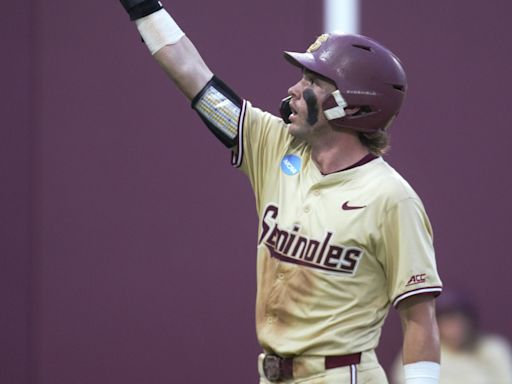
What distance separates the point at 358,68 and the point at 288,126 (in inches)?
12.0

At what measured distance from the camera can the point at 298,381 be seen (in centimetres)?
376

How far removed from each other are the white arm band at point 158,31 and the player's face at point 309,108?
0.44 meters

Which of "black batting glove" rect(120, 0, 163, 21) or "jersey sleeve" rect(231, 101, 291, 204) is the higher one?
"black batting glove" rect(120, 0, 163, 21)

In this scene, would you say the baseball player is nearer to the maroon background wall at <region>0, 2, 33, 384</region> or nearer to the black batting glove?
the black batting glove

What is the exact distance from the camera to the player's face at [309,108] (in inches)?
152

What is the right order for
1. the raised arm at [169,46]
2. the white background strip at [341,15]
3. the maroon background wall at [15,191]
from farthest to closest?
the white background strip at [341,15]
the maroon background wall at [15,191]
the raised arm at [169,46]

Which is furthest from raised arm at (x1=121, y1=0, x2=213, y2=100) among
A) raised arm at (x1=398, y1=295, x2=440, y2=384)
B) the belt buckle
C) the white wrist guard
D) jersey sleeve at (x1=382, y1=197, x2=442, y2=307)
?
the white wrist guard

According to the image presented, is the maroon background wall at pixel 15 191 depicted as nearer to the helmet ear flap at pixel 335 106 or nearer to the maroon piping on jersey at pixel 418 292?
the helmet ear flap at pixel 335 106

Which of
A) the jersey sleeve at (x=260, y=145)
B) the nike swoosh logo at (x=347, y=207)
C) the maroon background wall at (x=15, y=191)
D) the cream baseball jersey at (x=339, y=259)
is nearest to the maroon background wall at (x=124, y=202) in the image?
the maroon background wall at (x=15, y=191)

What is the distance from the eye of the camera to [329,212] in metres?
3.76

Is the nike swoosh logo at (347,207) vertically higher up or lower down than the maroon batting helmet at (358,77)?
lower down

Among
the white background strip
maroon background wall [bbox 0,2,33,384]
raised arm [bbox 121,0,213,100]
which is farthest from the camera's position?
the white background strip

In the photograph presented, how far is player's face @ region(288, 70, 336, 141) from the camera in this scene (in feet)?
12.6

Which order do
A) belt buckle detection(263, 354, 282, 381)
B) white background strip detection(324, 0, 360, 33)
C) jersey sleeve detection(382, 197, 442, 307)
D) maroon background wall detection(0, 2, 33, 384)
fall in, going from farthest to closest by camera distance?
white background strip detection(324, 0, 360, 33)
maroon background wall detection(0, 2, 33, 384)
belt buckle detection(263, 354, 282, 381)
jersey sleeve detection(382, 197, 442, 307)
